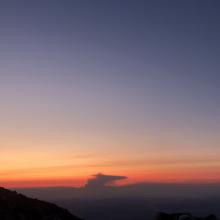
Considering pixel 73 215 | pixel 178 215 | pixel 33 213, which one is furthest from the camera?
pixel 73 215

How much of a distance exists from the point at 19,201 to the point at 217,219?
86.6ft

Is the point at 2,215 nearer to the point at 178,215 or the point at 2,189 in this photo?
the point at 2,189

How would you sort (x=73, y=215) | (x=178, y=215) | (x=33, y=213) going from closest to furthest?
1. (x=178, y=215)
2. (x=33, y=213)
3. (x=73, y=215)

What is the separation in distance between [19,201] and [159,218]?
20.3m

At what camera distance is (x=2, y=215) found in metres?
64.0

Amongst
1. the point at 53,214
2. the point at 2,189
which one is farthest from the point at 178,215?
the point at 2,189

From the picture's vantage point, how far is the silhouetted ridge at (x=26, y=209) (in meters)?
65.8

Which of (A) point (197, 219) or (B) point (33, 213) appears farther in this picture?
(B) point (33, 213)

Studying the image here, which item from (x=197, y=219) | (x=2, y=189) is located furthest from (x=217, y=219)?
(x=2, y=189)

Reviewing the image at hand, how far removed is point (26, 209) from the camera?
69.0 metres

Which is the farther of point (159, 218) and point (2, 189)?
point (2, 189)

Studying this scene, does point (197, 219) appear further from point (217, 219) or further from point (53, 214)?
point (53, 214)

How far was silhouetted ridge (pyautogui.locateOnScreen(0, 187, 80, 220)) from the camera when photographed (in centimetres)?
6576

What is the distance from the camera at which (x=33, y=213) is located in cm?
6831
